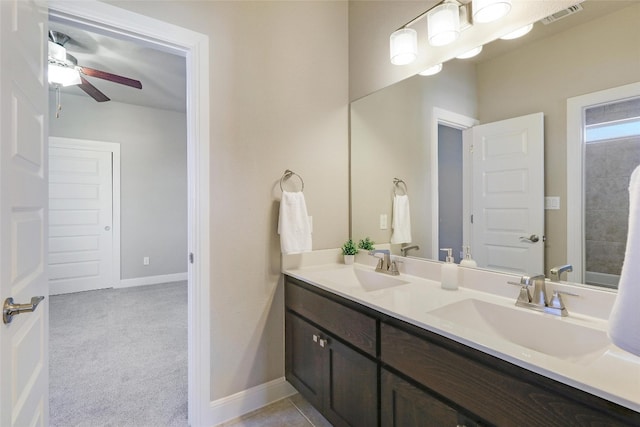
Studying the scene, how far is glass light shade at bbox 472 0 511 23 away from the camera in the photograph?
1271 mm

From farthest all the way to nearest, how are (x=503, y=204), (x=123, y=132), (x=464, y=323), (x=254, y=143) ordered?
1. (x=123, y=132)
2. (x=254, y=143)
3. (x=503, y=204)
4. (x=464, y=323)

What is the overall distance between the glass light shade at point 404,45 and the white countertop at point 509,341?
3.86 ft

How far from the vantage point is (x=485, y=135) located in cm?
144

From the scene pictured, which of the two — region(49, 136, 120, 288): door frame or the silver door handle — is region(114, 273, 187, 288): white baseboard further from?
the silver door handle

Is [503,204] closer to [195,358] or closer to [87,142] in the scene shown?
[195,358]

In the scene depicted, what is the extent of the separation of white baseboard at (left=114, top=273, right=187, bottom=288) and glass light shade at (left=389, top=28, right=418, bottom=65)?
4.62m

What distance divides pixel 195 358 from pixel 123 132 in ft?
13.5

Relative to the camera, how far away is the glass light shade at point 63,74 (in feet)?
8.51

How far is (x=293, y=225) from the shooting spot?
6.06ft

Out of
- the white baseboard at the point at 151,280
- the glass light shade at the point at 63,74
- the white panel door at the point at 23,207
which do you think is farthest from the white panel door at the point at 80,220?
the white panel door at the point at 23,207

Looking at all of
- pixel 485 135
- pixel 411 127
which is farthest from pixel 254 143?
pixel 485 135

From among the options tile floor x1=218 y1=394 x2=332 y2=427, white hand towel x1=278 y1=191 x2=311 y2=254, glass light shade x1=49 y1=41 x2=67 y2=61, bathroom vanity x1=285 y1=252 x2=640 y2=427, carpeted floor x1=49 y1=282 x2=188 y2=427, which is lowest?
tile floor x1=218 y1=394 x2=332 y2=427

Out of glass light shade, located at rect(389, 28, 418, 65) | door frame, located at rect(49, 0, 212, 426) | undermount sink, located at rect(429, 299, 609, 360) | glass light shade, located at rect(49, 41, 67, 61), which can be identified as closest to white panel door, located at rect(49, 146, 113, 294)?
glass light shade, located at rect(49, 41, 67, 61)

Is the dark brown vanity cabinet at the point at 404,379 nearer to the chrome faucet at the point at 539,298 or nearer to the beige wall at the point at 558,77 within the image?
the chrome faucet at the point at 539,298
